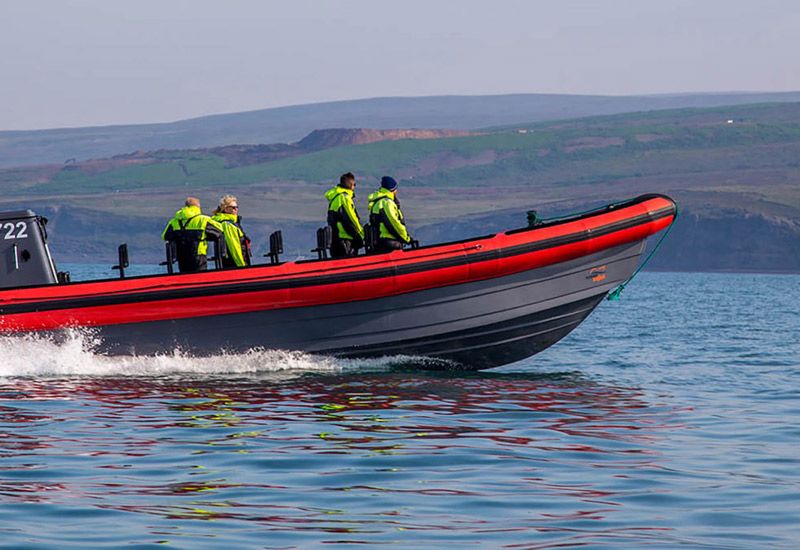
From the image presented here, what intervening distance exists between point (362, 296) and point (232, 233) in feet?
5.79

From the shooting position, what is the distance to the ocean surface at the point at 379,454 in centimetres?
786

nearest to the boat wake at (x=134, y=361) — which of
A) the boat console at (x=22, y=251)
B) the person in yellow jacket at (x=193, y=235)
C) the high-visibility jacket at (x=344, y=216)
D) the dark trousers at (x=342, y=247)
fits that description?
the boat console at (x=22, y=251)

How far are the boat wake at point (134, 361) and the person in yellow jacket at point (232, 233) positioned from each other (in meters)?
1.16

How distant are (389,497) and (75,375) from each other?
7543mm

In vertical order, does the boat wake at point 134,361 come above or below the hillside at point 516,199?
above

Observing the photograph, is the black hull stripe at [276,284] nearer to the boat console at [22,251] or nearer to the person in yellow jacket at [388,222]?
the boat console at [22,251]

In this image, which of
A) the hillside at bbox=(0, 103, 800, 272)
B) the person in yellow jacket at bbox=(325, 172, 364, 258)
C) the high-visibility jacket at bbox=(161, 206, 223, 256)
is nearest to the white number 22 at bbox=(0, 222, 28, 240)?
the high-visibility jacket at bbox=(161, 206, 223, 256)

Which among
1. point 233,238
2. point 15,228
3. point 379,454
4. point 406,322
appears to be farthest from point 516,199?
point 379,454

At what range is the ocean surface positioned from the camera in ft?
25.8

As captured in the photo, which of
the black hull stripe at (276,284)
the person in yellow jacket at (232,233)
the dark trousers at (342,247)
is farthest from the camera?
the dark trousers at (342,247)

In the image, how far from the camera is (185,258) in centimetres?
1591

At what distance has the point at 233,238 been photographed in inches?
625

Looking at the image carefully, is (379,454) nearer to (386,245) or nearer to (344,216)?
(386,245)

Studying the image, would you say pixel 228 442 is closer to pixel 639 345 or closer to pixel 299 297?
pixel 299 297
